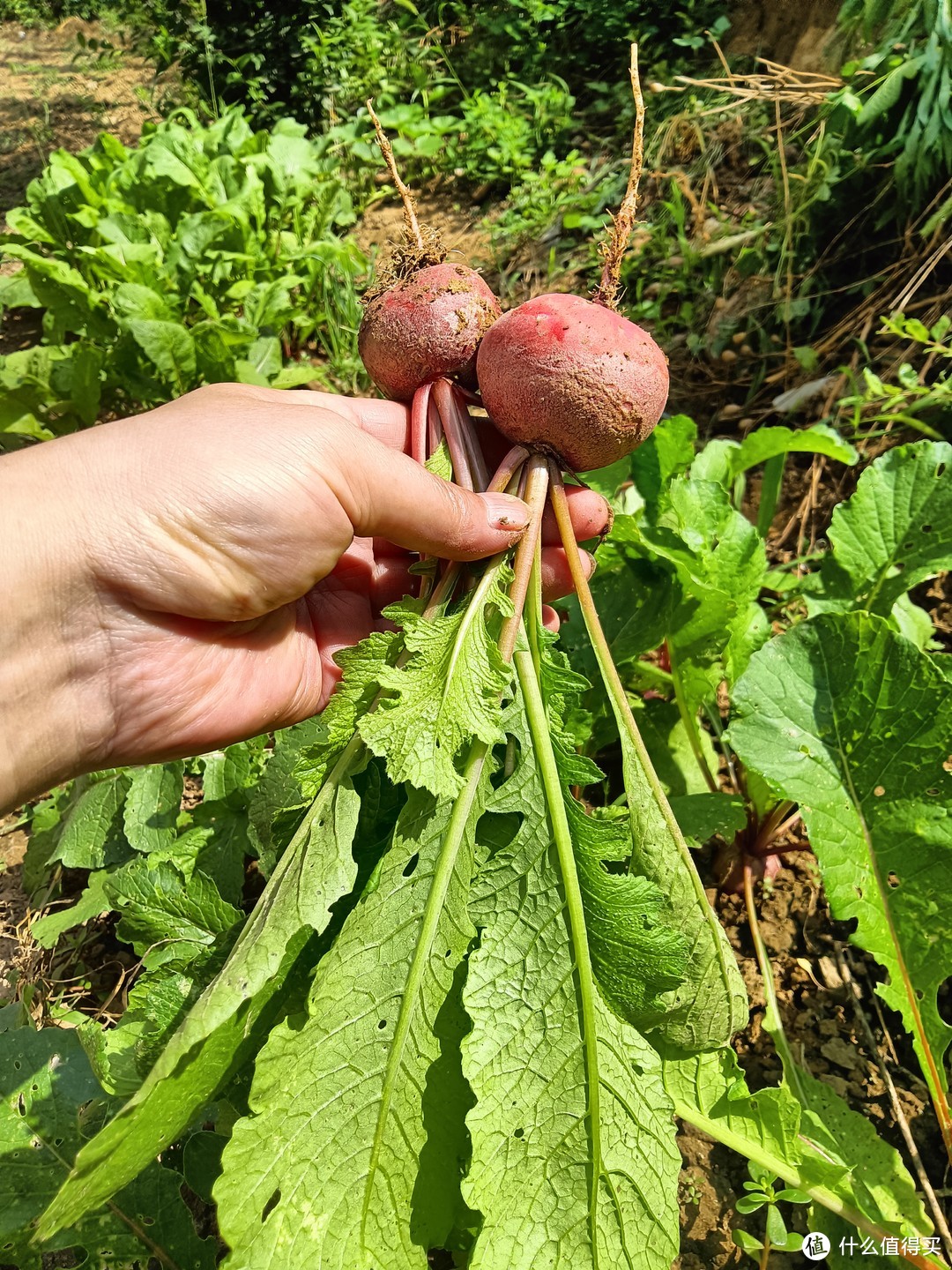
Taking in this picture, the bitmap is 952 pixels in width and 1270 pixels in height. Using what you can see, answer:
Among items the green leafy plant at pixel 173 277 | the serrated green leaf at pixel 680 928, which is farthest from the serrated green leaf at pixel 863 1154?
the green leafy plant at pixel 173 277

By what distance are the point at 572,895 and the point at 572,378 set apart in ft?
3.43

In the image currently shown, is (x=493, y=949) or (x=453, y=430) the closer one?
(x=493, y=949)

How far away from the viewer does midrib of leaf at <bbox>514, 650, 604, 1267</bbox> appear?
133cm

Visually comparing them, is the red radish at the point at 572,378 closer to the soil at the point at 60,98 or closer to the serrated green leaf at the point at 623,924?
the serrated green leaf at the point at 623,924

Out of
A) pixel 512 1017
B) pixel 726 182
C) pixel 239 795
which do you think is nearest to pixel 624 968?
pixel 512 1017

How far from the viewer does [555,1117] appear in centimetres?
135

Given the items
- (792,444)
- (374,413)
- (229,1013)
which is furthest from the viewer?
(792,444)

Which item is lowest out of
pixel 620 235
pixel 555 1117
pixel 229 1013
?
pixel 555 1117

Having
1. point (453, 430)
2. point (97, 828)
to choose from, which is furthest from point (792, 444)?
point (97, 828)

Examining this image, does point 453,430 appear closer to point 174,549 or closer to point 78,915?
point 174,549

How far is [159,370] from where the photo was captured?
11.4 ft

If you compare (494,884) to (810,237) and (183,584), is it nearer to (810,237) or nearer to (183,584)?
(183,584)

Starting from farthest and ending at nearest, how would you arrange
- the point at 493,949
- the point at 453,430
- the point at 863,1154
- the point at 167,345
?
1. the point at 167,345
2. the point at 453,430
3. the point at 863,1154
4. the point at 493,949

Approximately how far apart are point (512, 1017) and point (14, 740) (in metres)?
0.99
